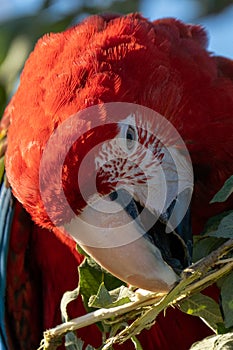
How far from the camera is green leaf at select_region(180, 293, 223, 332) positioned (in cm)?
226

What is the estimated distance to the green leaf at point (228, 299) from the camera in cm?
215

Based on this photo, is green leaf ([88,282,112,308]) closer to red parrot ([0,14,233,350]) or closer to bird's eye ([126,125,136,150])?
red parrot ([0,14,233,350])

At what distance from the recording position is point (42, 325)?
3.35m

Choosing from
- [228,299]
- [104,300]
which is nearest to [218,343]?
[228,299]

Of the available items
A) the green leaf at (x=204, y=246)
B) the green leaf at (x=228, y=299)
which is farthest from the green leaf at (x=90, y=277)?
the green leaf at (x=228, y=299)

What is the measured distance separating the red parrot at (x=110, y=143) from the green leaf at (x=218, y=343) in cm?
19

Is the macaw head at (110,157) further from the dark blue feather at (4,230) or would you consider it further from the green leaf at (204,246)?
the dark blue feather at (4,230)

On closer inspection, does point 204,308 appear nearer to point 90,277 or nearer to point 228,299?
point 228,299

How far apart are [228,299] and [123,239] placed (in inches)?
14.6

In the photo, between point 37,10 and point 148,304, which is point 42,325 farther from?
point 37,10

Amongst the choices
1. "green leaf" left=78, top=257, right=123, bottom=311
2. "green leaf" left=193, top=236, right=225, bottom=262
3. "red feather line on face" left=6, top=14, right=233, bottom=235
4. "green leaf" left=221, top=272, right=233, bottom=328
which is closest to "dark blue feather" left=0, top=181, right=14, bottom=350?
"red feather line on face" left=6, top=14, right=233, bottom=235

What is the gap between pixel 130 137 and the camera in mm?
2420

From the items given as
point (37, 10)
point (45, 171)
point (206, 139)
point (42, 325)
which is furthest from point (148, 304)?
point (37, 10)

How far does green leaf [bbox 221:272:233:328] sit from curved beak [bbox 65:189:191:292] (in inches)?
7.4
